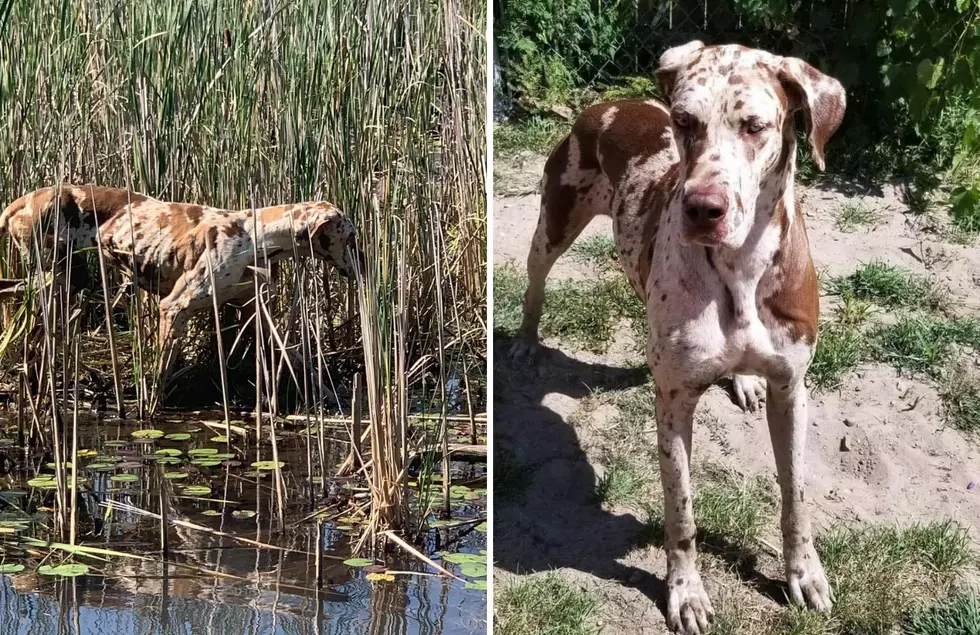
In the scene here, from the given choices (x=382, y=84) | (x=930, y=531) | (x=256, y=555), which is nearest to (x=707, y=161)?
(x=930, y=531)

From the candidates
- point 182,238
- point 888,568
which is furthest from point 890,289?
point 182,238

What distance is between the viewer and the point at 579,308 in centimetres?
457

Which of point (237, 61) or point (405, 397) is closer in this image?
point (405, 397)

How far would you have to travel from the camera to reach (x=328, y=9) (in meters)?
4.29

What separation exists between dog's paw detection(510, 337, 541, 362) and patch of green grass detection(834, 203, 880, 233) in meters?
1.37

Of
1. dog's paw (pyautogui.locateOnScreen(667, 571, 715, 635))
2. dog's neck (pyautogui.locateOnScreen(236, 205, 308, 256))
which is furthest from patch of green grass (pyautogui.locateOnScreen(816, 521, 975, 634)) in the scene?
dog's neck (pyautogui.locateOnScreen(236, 205, 308, 256))

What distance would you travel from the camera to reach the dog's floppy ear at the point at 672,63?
9.31 ft

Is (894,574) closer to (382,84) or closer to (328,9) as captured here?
(382,84)

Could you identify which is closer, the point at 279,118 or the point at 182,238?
the point at 279,118

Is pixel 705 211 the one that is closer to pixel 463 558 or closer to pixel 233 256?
pixel 463 558

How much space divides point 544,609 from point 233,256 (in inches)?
75.4

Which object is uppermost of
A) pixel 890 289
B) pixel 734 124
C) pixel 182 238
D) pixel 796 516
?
pixel 734 124

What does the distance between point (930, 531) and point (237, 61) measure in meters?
2.71

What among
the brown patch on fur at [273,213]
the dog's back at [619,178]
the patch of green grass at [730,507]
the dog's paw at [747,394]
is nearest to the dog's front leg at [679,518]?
the patch of green grass at [730,507]
